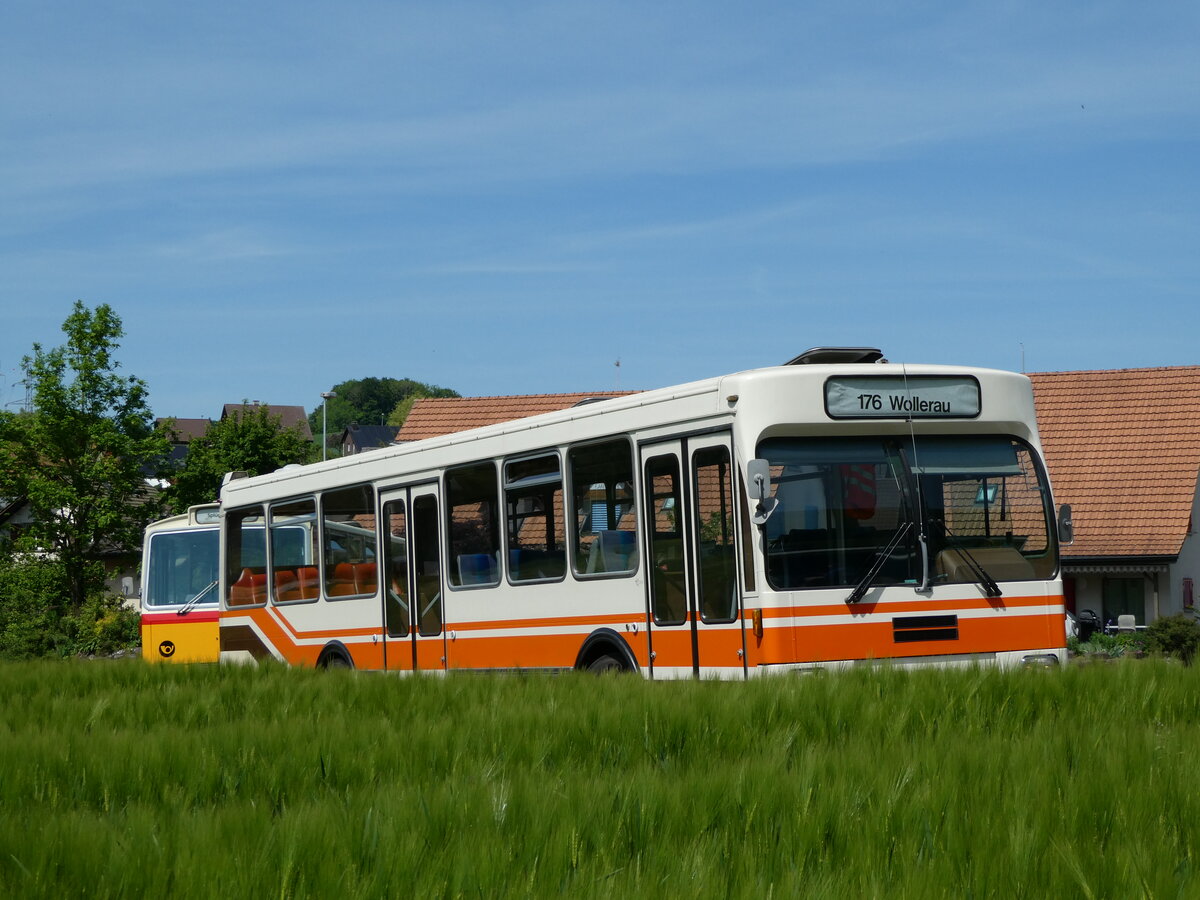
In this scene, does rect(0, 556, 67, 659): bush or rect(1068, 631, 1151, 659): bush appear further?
rect(0, 556, 67, 659): bush

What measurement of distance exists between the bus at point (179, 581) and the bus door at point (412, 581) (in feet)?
29.4

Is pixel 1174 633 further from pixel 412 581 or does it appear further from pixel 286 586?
pixel 412 581

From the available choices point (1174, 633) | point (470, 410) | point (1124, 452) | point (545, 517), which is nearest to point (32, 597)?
point (470, 410)

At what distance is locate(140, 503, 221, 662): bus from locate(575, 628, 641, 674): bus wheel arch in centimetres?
1280

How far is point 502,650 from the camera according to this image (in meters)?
14.5

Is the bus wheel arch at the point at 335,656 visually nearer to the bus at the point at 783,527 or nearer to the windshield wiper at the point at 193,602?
the bus at the point at 783,527

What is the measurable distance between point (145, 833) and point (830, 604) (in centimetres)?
738

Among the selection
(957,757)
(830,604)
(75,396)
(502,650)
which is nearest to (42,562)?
(75,396)

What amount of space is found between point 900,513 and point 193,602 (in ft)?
51.5

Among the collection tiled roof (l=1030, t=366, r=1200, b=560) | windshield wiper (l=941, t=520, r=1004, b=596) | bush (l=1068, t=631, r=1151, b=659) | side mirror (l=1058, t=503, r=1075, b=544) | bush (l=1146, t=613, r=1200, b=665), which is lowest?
bush (l=1068, t=631, r=1151, b=659)

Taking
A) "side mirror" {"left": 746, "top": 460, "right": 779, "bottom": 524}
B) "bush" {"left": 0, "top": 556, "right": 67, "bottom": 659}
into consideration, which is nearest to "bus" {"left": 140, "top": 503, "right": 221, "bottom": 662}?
"side mirror" {"left": 746, "top": 460, "right": 779, "bottom": 524}

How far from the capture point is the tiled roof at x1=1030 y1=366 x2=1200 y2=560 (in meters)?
47.8

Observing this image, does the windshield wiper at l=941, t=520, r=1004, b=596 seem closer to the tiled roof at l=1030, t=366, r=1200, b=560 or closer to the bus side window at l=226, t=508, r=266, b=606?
the bus side window at l=226, t=508, r=266, b=606

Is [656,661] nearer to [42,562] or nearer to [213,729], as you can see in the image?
[213,729]
